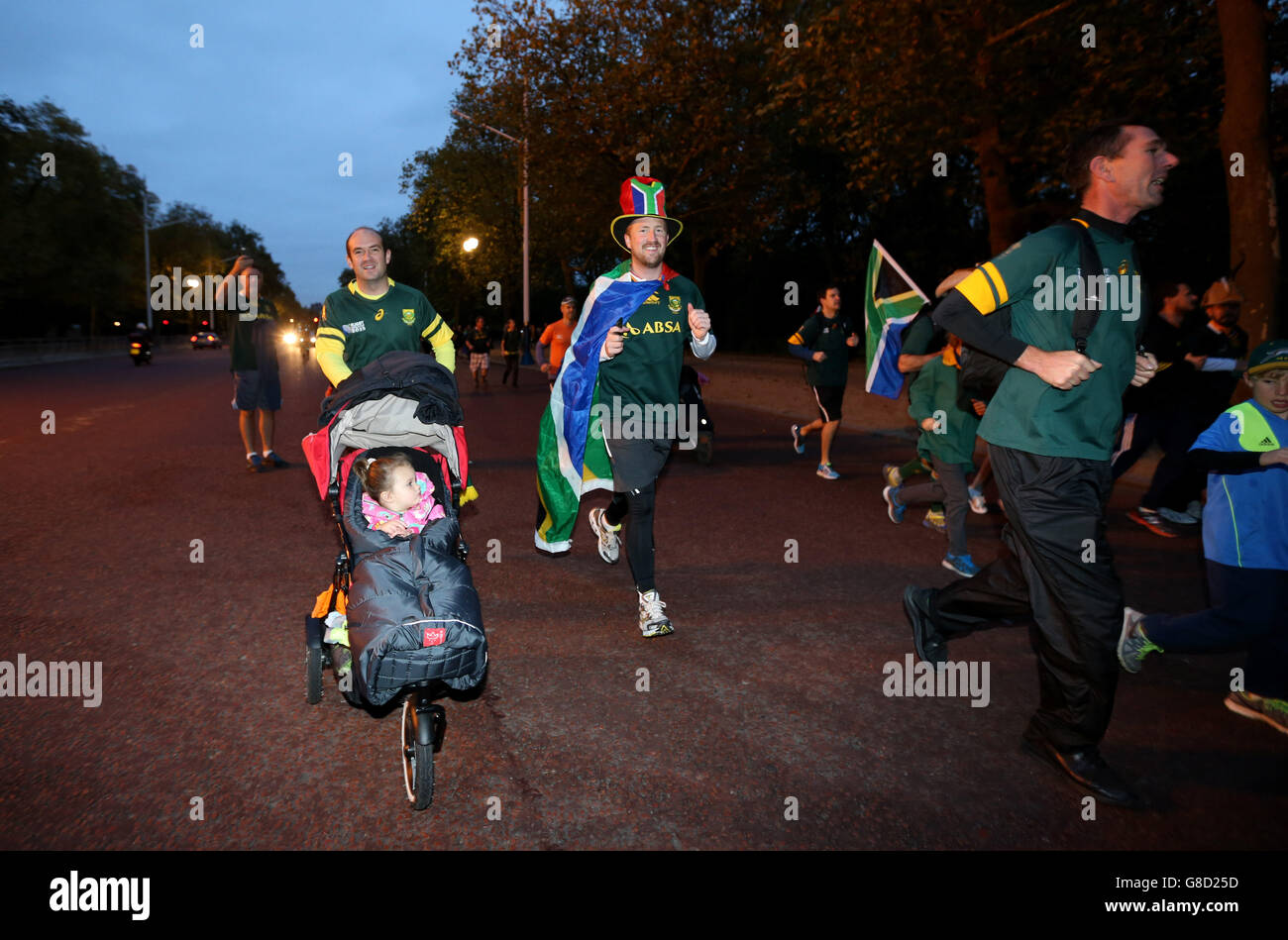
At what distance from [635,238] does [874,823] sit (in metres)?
3.11

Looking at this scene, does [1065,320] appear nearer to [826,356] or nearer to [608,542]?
[608,542]

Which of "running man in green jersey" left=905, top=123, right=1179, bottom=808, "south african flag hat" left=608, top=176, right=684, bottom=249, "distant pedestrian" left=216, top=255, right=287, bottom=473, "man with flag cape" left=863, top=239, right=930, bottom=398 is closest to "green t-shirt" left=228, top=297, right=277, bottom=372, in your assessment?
"distant pedestrian" left=216, top=255, right=287, bottom=473

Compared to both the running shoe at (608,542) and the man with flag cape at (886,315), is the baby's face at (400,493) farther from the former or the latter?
the man with flag cape at (886,315)

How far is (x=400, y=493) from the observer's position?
366 centimetres

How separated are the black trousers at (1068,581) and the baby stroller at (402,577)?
2.05 m

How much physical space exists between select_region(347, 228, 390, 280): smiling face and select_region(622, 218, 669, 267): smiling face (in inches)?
57.1

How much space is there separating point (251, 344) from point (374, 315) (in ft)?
18.0

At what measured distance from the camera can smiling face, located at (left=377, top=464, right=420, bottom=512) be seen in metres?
3.66

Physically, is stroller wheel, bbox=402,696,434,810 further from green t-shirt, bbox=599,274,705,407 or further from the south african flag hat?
the south african flag hat

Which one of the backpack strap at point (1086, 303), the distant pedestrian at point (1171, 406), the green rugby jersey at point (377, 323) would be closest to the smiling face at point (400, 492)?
the green rugby jersey at point (377, 323)

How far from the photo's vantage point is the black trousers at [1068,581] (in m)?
3.24

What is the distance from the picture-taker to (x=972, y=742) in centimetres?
369

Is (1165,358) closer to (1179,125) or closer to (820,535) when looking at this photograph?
(820,535)
